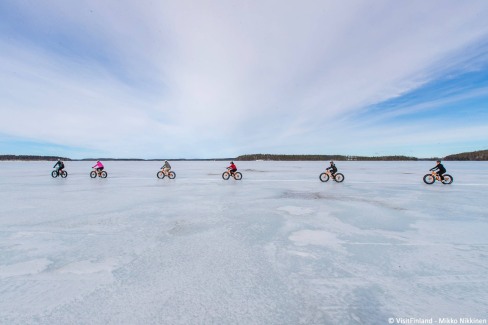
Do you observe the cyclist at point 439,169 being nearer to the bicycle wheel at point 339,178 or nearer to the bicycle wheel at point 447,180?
the bicycle wheel at point 447,180

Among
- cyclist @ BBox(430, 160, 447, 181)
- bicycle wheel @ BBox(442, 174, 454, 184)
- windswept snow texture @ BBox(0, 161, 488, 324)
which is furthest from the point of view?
bicycle wheel @ BBox(442, 174, 454, 184)

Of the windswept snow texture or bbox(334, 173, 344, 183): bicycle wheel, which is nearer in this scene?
the windswept snow texture

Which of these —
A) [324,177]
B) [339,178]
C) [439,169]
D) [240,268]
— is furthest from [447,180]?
[240,268]

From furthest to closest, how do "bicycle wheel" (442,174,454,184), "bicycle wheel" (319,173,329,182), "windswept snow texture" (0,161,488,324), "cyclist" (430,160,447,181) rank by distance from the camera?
"bicycle wheel" (319,173,329,182) < "bicycle wheel" (442,174,454,184) < "cyclist" (430,160,447,181) < "windswept snow texture" (0,161,488,324)

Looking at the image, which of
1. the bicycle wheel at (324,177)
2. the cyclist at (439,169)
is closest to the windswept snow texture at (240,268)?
the cyclist at (439,169)

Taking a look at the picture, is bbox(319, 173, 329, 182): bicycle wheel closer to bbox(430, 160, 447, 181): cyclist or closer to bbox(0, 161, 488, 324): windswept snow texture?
bbox(430, 160, 447, 181): cyclist

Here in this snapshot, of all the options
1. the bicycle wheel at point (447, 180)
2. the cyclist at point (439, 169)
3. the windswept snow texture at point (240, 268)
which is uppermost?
the cyclist at point (439, 169)

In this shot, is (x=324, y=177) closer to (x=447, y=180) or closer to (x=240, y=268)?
(x=447, y=180)

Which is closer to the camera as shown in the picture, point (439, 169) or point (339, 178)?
point (439, 169)

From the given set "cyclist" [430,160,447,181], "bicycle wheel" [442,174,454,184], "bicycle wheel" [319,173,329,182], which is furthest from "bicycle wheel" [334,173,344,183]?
"bicycle wheel" [442,174,454,184]

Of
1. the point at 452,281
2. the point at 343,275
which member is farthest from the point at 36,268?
the point at 452,281

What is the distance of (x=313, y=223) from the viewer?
207 inches

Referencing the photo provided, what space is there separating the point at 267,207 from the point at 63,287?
5144 millimetres

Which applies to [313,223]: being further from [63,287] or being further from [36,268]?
[36,268]
